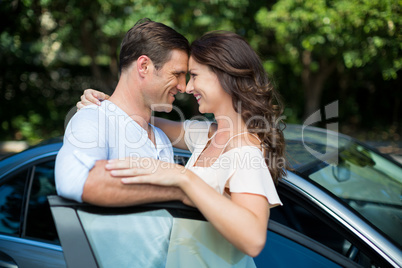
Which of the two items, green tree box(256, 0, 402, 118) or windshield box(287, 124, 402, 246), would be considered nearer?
windshield box(287, 124, 402, 246)

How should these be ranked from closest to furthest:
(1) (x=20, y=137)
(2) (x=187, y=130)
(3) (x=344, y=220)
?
1. (3) (x=344, y=220)
2. (2) (x=187, y=130)
3. (1) (x=20, y=137)

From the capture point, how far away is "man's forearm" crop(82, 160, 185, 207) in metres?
1.25

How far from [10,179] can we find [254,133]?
155 cm

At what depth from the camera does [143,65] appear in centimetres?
189

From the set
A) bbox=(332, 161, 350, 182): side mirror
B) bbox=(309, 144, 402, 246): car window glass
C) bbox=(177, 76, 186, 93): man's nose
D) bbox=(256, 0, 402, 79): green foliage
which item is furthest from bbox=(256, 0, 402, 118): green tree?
bbox=(177, 76, 186, 93): man's nose

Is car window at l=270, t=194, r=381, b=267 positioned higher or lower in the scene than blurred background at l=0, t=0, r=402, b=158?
lower

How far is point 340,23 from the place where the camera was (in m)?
6.50

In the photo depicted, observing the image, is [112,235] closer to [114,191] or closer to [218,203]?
[114,191]

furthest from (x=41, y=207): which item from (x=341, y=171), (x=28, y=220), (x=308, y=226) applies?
(x=341, y=171)

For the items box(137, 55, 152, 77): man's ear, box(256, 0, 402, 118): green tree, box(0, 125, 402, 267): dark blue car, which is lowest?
box(0, 125, 402, 267): dark blue car

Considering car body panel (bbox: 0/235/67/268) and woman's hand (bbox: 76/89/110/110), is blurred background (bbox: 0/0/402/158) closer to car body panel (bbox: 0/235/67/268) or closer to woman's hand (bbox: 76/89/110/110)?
woman's hand (bbox: 76/89/110/110)

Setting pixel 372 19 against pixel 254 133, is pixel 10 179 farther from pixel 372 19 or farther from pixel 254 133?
pixel 372 19

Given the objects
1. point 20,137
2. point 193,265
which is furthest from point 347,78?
point 193,265

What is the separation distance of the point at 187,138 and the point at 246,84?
2.01 ft
